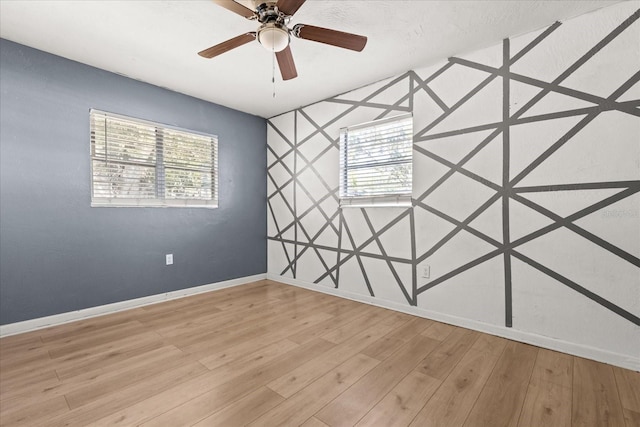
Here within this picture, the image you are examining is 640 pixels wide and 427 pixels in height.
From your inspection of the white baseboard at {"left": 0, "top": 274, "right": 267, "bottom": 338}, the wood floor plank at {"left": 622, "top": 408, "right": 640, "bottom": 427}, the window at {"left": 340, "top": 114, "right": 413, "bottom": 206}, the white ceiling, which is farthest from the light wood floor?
the white ceiling

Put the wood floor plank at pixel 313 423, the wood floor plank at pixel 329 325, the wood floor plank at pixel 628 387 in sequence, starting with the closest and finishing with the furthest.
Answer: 1. the wood floor plank at pixel 313 423
2. the wood floor plank at pixel 628 387
3. the wood floor plank at pixel 329 325

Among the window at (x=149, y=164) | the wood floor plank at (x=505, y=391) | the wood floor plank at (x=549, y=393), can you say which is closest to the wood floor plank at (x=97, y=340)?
the window at (x=149, y=164)

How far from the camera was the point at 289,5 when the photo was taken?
63.1 inches

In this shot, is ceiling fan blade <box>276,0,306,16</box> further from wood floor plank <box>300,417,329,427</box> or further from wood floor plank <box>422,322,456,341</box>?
wood floor plank <box>422,322,456,341</box>

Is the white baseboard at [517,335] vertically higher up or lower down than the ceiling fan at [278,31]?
lower down

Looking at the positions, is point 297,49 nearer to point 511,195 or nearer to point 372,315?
point 511,195

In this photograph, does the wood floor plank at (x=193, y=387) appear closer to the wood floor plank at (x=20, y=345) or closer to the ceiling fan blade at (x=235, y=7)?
the wood floor plank at (x=20, y=345)

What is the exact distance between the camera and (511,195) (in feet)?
7.63

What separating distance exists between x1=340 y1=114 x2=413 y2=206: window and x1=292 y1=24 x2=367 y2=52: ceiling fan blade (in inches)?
50.3

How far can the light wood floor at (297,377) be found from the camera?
4.72ft

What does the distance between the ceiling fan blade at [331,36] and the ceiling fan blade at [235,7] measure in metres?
0.30

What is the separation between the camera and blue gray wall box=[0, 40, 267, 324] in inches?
95.3

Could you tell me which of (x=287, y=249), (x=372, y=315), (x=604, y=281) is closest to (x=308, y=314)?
(x=372, y=315)

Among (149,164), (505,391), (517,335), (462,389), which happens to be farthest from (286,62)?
(517,335)
